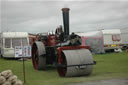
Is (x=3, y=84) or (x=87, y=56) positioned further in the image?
(x=87, y=56)

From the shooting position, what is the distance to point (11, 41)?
659 inches

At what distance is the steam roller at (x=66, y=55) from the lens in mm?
7414

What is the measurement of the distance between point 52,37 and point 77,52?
2579 millimetres

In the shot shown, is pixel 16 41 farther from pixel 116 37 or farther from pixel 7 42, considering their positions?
pixel 116 37

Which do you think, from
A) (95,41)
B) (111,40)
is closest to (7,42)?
(95,41)

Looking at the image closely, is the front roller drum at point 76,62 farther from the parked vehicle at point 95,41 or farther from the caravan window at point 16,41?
the parked vehicle at point 95,41

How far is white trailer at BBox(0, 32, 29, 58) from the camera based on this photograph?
53.5 ft

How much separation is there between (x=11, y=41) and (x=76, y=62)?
1042cm

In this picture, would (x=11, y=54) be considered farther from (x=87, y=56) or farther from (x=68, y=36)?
(x=87, y=56)

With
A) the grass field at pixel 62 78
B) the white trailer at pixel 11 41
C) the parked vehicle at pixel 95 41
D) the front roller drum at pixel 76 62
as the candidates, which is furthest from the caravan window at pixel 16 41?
the front roller drum at pixel 76 62

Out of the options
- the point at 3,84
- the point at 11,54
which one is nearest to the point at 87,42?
→ the point at 11,54

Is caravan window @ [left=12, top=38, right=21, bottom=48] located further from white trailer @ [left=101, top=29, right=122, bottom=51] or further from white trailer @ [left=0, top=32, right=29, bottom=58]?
white trailer @ [left=101, top=29, right=122, bottom=51]

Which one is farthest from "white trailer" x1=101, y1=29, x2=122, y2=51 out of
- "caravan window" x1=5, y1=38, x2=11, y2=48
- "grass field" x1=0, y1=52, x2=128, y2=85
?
"grass field" x1=0, y1=52, x2=128, y2=85

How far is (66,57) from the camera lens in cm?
732
